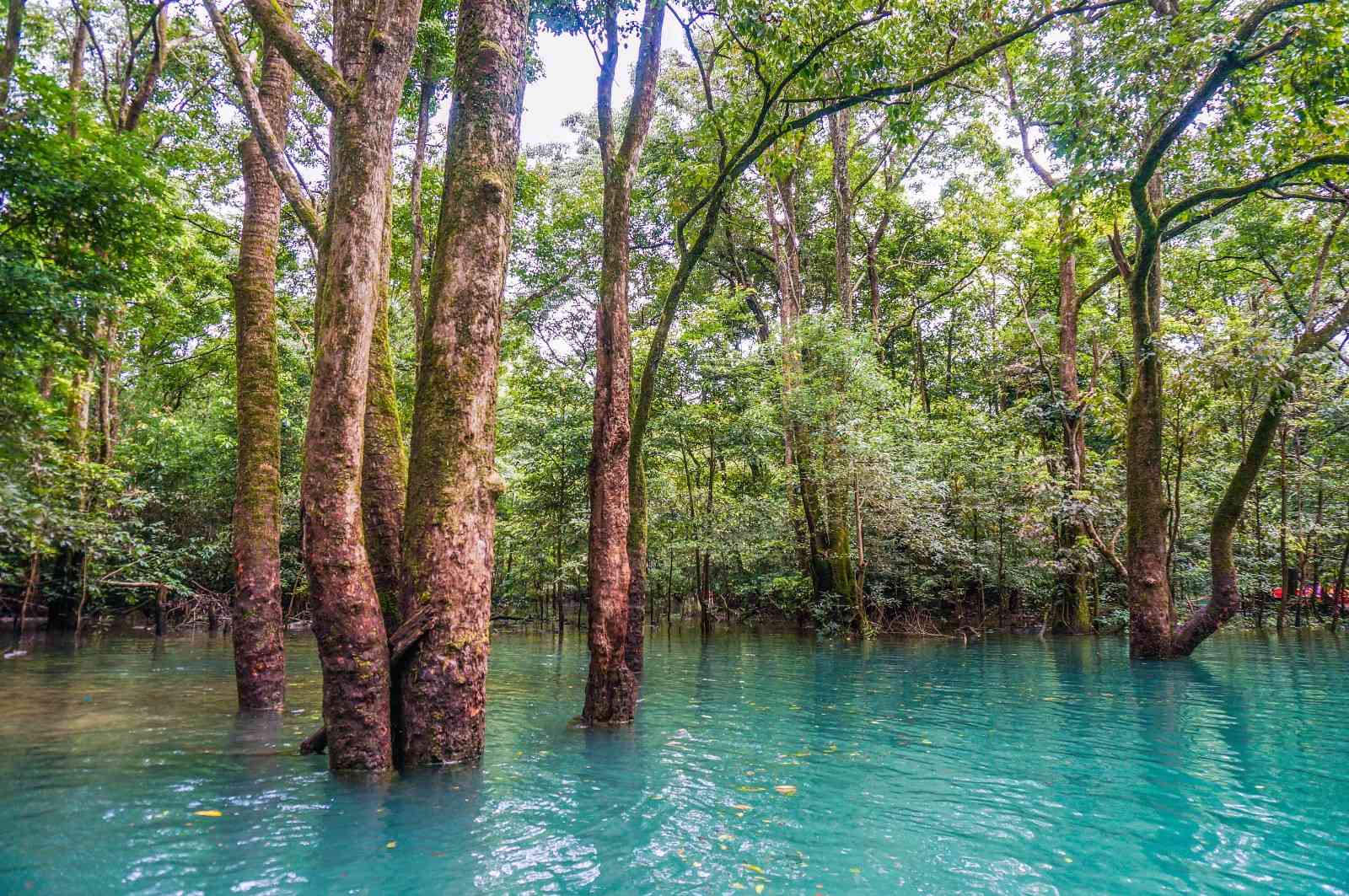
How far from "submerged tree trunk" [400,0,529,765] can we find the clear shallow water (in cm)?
55

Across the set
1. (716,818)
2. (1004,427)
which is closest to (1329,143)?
(1004,427)

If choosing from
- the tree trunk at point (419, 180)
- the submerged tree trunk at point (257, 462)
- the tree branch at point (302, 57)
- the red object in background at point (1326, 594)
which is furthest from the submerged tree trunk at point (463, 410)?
the red object in background at point (1326, 594)

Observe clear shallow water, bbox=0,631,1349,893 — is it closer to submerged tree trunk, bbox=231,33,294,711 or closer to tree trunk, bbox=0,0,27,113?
submerged tree trunk, bbox=231,33,294,711

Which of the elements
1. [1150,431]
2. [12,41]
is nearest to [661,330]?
[1150,431]

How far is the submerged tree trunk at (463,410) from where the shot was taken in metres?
5.21

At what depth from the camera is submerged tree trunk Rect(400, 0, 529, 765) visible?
521 cm

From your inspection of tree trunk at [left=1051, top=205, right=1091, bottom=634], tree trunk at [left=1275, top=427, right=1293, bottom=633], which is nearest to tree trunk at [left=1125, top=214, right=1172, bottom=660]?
tree trunk at [left=1051, top=205, right=1091, bottom=634]

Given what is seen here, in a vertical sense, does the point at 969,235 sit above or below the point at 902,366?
above

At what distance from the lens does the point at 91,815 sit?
436 centimetres

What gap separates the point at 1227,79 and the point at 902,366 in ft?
67.1

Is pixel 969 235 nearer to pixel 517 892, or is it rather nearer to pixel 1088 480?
pixel 1088 480

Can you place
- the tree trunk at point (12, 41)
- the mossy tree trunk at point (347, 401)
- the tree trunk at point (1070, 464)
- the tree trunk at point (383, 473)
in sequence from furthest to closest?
the tree trunk at point (1070, 464), the tree trunk at point (12, 41), the tree trunk at point (383, 473), the mossy tree trunk at point (347, 401)

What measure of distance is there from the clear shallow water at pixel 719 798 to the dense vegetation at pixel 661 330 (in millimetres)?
885

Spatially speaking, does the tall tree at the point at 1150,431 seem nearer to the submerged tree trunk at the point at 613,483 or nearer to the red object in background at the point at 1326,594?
the submerged tree trunk at the point at 613,483
